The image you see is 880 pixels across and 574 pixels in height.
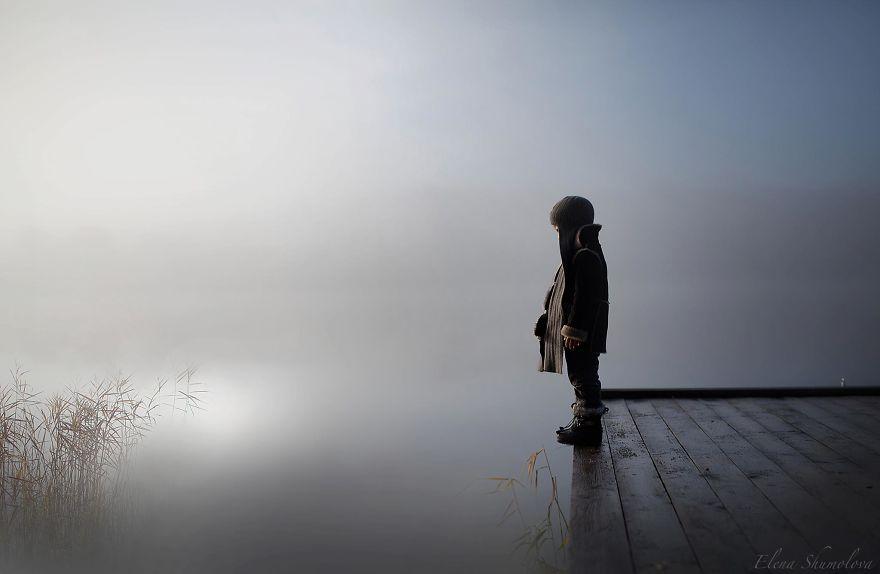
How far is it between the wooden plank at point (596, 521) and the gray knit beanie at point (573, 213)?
1263 mm

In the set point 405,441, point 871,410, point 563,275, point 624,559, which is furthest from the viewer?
point 405,441

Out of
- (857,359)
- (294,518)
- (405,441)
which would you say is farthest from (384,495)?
(857,359)

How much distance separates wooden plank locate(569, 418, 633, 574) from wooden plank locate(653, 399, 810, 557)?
0.43 m

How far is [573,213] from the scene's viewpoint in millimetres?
3822

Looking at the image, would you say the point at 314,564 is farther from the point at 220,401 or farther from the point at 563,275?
the point at 220,401

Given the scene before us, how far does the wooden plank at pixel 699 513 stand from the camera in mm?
2195

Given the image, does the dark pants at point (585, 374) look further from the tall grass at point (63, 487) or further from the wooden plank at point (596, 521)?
the tall grass at point (63, 487)

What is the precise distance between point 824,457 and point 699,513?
1.21m

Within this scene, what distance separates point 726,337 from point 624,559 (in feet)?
69.2

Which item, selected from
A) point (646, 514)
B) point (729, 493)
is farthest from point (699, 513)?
point (729, 493)

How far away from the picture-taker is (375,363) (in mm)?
16328
